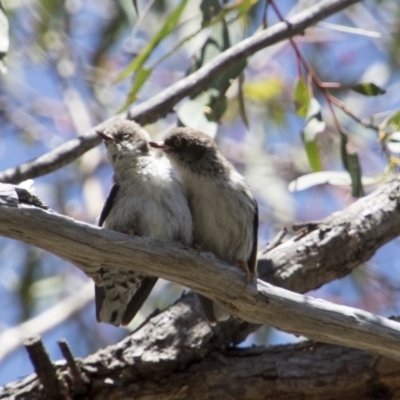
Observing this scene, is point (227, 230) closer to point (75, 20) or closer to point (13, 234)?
point (13, 234)

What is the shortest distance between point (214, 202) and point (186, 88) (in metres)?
0.65

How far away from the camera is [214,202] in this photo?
13.0ft

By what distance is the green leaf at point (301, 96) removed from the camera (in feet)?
14.9

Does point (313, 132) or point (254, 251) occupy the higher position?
point (313, 132)

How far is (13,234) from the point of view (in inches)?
117

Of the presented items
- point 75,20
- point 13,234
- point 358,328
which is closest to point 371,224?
point 358,328

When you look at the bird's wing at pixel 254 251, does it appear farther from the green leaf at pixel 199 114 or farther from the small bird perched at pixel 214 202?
the green leaf at pixel 199 114

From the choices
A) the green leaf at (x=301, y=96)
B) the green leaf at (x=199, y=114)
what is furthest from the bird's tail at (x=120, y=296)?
the green leaf at (x=301, y=96)

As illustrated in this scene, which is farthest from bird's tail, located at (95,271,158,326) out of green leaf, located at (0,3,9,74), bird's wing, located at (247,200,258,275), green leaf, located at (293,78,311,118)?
green leaf, located at (293,78,311,118)

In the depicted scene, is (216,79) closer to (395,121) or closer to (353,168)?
(353,168)

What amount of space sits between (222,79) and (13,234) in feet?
6.39

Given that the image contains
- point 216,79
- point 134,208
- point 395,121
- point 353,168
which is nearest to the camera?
point 134,208

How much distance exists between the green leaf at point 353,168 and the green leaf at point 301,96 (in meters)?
0.28

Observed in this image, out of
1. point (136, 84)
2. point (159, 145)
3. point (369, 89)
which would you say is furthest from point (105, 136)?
point (369, 89)
